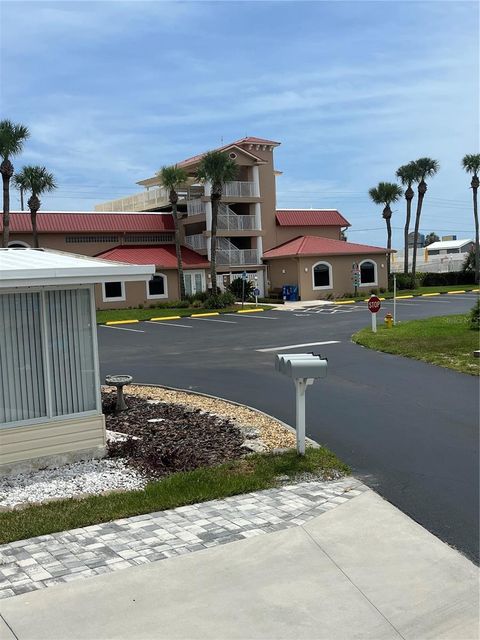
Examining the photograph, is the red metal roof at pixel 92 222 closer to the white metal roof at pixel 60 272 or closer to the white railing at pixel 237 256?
the white railing at pixel 237 256

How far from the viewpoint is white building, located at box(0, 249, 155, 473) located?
8.12 meters

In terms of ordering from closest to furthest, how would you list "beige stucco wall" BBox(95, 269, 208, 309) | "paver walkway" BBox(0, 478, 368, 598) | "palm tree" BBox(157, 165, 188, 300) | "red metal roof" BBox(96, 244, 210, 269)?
"paver walkway" BBox(0, 478, 368, 598) < "beige stucco wall" BBox(95, 269, 208, 309) < "red metal roof" BBox(96, 244, 210, 269) < "palm tree" BBox(157, 165, 188, 300)

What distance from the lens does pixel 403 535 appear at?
20.6 ft

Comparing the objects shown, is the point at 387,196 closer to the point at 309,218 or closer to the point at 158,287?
the point at 309,218

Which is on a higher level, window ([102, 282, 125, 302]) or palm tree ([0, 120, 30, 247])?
palm tree ([0, 120, 30, 247])

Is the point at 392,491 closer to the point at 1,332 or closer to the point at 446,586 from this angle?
the point at 446,586

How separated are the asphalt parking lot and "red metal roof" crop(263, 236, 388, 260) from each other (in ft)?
52.5

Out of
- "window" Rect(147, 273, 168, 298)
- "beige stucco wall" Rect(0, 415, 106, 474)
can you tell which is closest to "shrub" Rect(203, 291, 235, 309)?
"window" Rect(147, 273, 168, 298)

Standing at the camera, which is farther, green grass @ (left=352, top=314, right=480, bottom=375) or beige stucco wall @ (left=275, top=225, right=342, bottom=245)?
beige stucco wall @ (left=275, top=225, right=342, bottom=245)

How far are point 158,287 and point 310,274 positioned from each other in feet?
31.2

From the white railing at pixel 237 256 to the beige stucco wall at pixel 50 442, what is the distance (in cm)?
3519

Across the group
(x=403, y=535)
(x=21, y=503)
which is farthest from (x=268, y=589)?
(x=21, y=503)

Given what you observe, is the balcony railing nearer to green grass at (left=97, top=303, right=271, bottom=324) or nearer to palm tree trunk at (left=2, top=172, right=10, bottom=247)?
green grass at (left=97, top=303, right=271, bottom=324)

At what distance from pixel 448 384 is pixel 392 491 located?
6.59 meters
